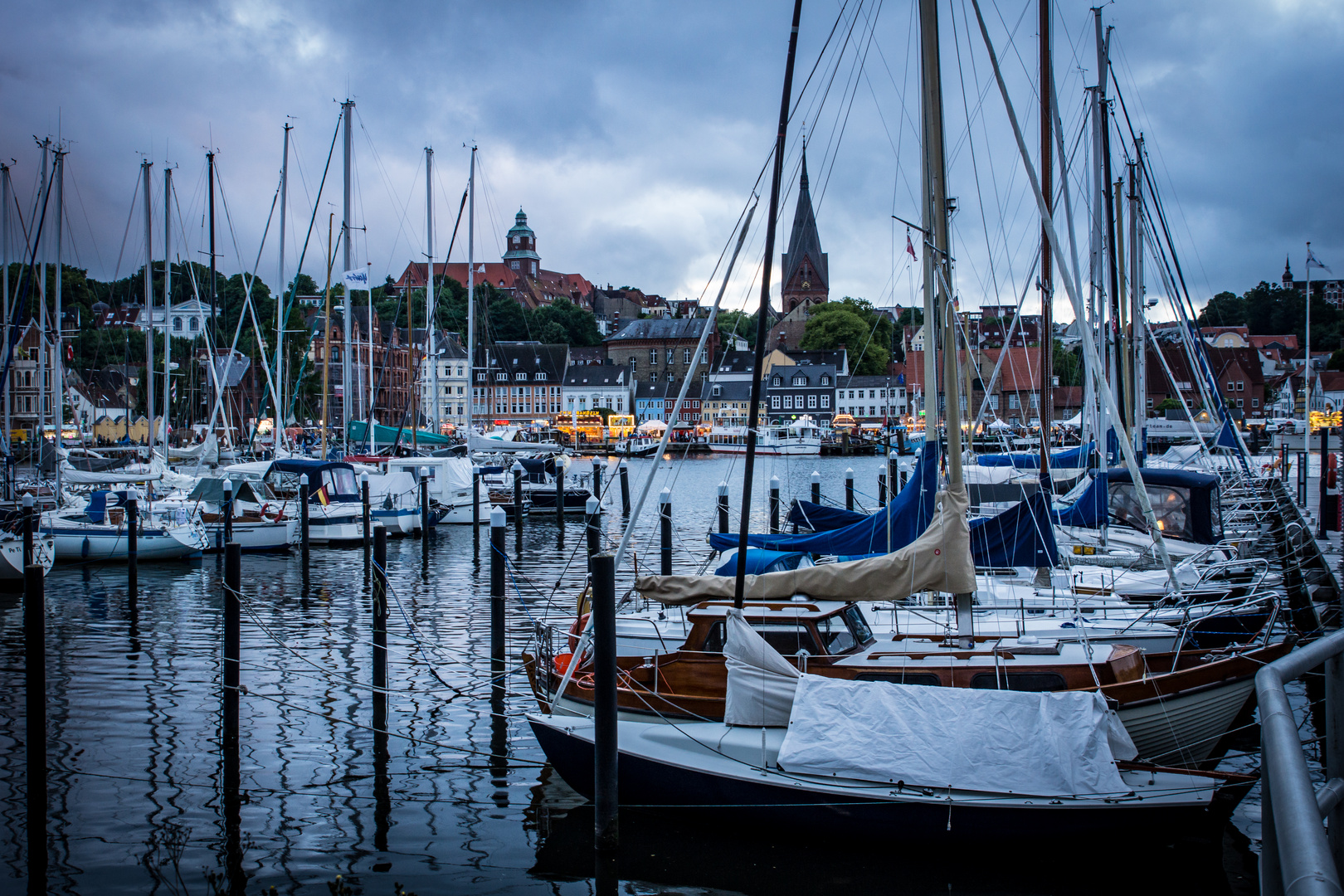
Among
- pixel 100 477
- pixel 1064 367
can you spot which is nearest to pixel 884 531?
pixel 100 477

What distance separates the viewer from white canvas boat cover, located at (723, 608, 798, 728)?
1056 cm

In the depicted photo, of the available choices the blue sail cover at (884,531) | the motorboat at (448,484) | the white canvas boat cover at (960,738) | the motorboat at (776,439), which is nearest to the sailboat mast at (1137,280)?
the blue sail cover at (884,531)

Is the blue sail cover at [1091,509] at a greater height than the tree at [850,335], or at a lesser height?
lesser

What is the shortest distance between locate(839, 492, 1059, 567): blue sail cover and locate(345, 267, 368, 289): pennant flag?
27420 millimetres

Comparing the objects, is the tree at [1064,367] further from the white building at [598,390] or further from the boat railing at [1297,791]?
the boat railing at [1297,791]

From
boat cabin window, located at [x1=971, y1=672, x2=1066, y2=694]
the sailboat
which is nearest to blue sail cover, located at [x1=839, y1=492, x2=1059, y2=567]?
the sailboat

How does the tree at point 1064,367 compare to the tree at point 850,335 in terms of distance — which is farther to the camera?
the tree at point 850,335

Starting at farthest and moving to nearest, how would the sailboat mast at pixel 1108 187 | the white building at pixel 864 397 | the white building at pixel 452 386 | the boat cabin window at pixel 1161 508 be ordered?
1. the white building at pixel 452 386
2. the white building at pixel 864 397
3. the sailboat mast at pixel 1108 187
4. the boat cabin window at pixel 1161 508

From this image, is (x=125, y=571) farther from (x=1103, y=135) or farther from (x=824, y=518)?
(x=1103, y=135)

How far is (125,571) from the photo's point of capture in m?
28.8

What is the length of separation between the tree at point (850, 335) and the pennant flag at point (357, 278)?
99041 millimetres

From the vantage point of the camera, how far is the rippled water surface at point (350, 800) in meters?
9.79

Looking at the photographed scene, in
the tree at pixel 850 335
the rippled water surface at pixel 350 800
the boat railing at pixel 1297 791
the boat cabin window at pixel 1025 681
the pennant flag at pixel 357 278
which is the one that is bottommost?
the rippled water surface at pixel 350 800

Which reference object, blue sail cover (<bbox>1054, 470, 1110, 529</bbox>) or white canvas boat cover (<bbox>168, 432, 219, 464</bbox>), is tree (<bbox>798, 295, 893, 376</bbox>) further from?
blue sail cover (<bbox>1054, 470, 1110, 529</bbox>)
